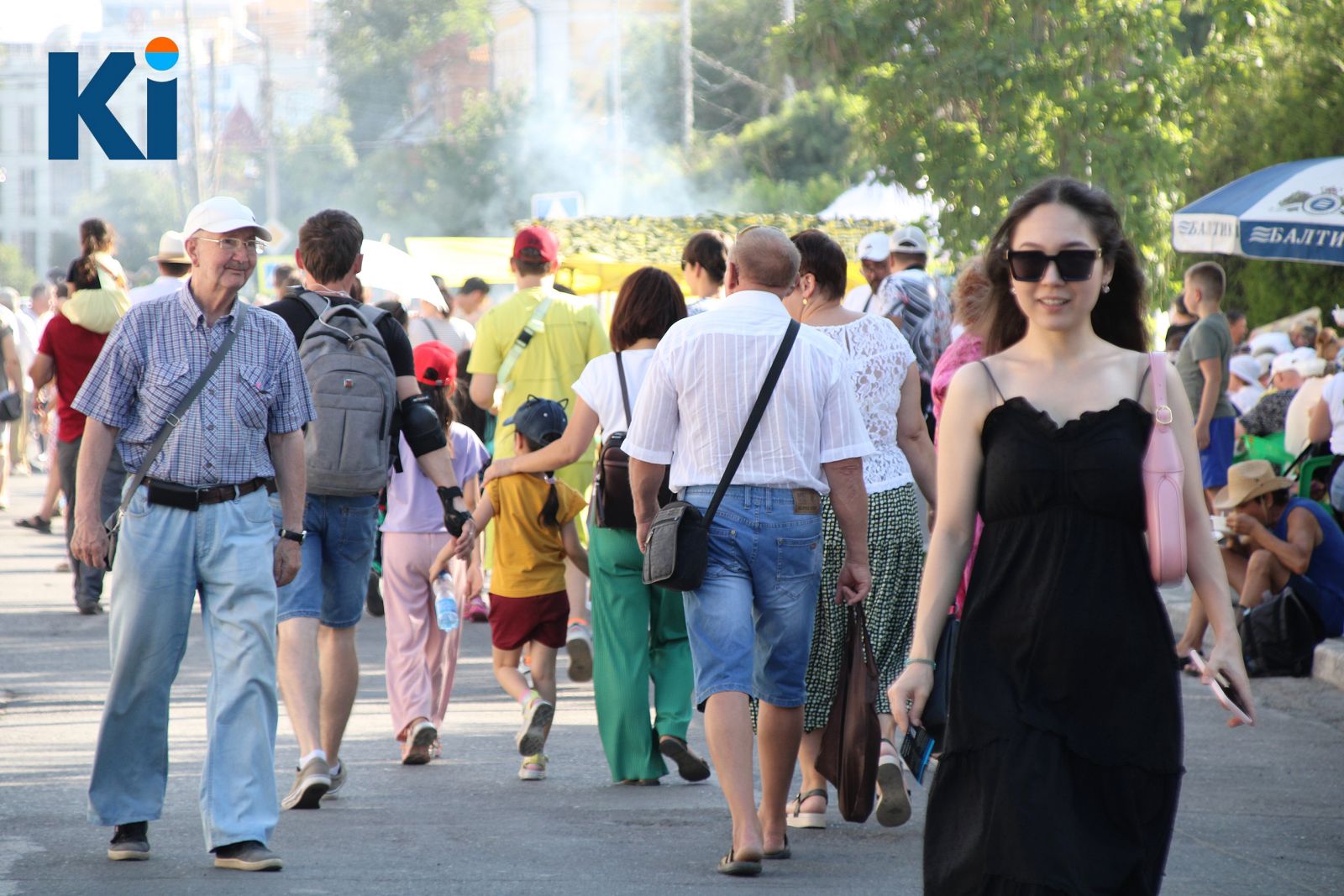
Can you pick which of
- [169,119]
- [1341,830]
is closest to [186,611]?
[1341,830]

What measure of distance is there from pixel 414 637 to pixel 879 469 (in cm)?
205

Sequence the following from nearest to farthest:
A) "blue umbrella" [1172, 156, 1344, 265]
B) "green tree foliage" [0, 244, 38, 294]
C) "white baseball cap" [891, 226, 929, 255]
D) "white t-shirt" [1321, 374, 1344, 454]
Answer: "white baseball cap" [891, 226, 929, 255] → "white t-shirt" [1321, 374, 1344, 454] → "blue umbrella" [1172, 156, 1344, 265] → "green tree foliage" [0, 244, 38, 294]

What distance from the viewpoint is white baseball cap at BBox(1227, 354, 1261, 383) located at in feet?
53.1

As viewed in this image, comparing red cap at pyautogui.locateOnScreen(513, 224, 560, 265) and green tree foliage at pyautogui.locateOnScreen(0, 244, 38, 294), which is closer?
red cap at pyautogui.locateOnScreen(513, 224, 560, 265)

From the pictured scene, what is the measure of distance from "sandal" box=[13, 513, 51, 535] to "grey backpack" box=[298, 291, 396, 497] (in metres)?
11.4

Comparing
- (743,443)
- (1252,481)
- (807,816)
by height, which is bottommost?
(807,816)

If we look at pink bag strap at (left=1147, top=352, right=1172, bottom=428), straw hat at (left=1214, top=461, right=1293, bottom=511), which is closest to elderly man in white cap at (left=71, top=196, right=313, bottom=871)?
pink bag strap at (left=1147, top=352, right=1172, bottom=428)

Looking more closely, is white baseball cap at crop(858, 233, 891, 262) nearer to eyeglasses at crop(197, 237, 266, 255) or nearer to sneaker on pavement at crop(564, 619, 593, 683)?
sneaker on pavement at crop(564, 619, 593, 683)

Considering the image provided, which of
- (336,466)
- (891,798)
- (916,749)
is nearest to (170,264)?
(336,466)

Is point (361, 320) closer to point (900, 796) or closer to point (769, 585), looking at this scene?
point (769, 585)

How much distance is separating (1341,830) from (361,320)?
375 cm

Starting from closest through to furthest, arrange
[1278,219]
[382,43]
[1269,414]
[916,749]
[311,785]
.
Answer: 1. [916,749]
2. [311,785]
3. [1278,219]
4. [1269,414]
5. [382,43]

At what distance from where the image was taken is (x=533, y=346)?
9.68 m

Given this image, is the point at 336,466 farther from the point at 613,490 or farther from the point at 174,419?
the point at 613,490
